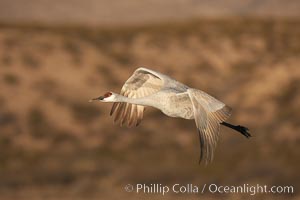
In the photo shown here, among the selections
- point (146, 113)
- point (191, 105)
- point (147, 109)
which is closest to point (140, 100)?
point (191, 105)

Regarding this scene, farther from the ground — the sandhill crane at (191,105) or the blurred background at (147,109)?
the blurred background at (147,109)

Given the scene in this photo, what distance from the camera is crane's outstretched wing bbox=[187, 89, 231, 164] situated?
49.8ft

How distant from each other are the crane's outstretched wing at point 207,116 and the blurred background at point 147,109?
7.55 metres

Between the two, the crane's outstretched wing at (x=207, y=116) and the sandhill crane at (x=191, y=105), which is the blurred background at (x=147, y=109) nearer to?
the sandhill crane at (x=191, y=105)

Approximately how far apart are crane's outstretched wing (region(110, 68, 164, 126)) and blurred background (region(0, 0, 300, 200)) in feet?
20.4

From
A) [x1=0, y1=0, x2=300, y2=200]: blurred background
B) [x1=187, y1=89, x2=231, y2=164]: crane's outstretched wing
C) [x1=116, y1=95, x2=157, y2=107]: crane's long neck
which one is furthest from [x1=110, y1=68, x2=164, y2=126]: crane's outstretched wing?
[x1=0, y1=0, x2=300, y2=200]: blurred background

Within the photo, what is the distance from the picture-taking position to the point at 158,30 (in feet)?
111

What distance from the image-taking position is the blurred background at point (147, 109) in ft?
80.8

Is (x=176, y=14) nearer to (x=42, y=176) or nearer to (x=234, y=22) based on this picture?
(x=234, y=22)

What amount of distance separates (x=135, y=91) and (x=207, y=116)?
204 cm

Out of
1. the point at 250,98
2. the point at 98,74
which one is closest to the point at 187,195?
the point at 250,98

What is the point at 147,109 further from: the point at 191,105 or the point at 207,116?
the point at 207,116

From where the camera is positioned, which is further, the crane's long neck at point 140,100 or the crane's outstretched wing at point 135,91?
the crane's outstretched wing at point 135,91

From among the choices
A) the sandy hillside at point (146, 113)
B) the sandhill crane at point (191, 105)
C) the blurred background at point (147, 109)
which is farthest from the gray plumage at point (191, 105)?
the sandy hillside at point (146, 113)
